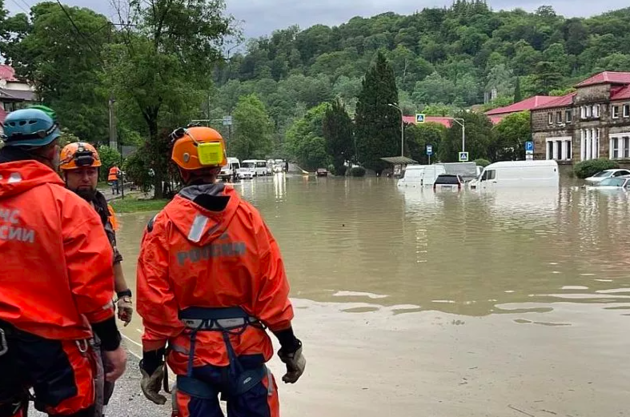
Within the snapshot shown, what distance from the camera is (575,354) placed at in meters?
6.98

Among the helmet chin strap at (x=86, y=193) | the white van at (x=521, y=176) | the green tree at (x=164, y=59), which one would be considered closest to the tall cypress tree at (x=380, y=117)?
the white van at (x=521, y=176)

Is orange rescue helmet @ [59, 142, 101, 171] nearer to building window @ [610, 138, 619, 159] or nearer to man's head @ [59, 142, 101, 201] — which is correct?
man's head @ [59, 142, 101, 201]

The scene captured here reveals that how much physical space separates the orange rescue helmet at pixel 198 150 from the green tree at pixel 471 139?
2800 inches

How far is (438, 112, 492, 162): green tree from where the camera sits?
238 ft

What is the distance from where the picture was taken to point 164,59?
2822 cm

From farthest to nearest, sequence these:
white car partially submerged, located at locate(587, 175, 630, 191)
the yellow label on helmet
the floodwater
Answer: white car partially submerged, located at locate(587, 175, 630, 191)
the floodwater
the yellow label on helmet

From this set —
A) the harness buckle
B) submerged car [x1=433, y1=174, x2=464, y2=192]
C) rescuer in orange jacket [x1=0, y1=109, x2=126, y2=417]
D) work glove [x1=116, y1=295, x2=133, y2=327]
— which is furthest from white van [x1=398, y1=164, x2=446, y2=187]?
the harness buckle

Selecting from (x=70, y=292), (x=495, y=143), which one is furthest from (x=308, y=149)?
(x=70, y=292)

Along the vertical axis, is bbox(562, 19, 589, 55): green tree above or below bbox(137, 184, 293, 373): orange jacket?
above

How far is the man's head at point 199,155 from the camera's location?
326 centimetres

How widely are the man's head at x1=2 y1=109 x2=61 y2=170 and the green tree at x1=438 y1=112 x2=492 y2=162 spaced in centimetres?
7149

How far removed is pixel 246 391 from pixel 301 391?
2989mm

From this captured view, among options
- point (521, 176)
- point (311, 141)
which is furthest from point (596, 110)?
point (311, 141)

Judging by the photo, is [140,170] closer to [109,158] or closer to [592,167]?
[109,158]
